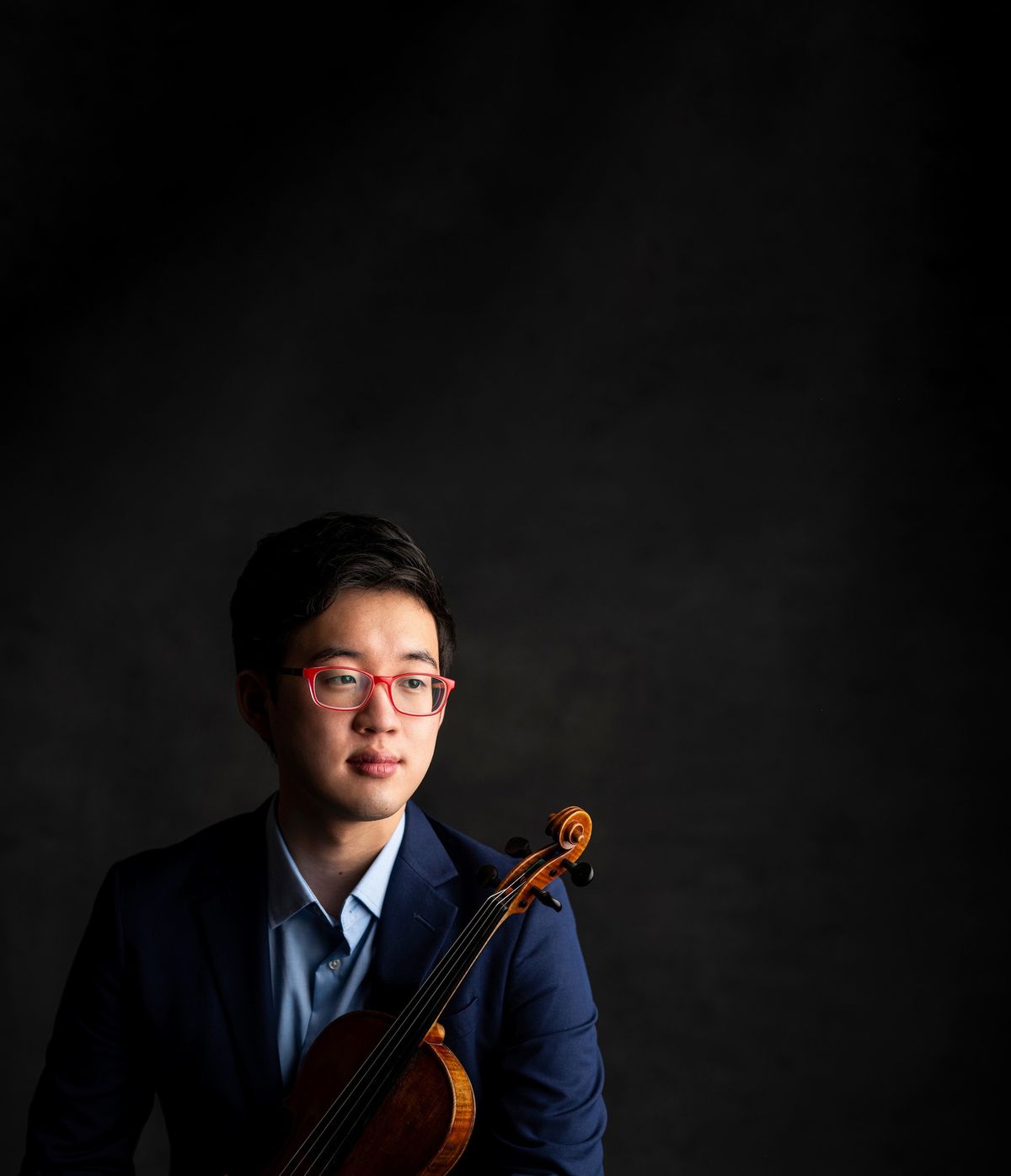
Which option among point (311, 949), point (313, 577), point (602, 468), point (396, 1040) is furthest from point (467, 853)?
point (602, 468)

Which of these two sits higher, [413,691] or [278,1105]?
[413,691]

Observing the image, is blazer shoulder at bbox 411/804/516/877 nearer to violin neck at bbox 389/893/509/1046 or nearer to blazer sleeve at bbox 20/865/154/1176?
Answer: violin neck at bbox 389/893/509/1046

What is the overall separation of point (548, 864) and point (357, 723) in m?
0.32

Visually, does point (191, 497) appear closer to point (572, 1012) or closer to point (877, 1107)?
point (572, 1012)

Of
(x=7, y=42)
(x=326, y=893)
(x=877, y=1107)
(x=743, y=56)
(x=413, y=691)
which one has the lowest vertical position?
(x=877, y=1107)

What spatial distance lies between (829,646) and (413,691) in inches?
48.6

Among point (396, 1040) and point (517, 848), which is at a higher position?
point (517, 848)

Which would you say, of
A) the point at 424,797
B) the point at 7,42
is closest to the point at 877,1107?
the point at 424,797

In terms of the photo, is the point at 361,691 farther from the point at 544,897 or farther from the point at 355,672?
the point at 544,897

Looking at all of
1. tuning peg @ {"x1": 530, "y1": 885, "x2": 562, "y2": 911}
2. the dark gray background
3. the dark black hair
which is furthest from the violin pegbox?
the dark gray background

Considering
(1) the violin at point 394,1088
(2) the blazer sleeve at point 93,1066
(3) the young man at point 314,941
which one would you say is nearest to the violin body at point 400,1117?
(1) the violin at point 394,1088

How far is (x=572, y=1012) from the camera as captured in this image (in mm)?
1804

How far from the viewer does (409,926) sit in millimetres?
1790

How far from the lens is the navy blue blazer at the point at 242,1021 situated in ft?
5.71
